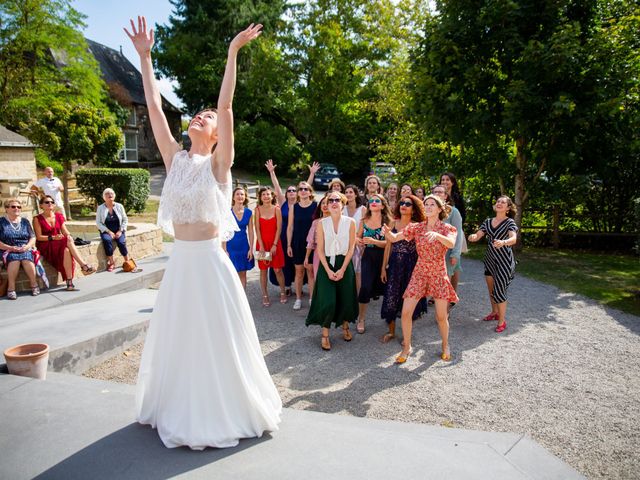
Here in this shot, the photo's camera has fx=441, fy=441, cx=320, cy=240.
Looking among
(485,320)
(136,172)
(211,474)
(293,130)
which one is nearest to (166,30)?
(293,130)

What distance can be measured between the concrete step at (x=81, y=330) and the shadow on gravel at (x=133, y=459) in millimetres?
1901

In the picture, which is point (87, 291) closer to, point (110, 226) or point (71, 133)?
point (110, 226)

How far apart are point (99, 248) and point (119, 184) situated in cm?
881

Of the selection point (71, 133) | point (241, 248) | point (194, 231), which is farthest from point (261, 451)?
point (71, 133)

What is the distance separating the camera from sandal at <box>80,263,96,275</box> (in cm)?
777

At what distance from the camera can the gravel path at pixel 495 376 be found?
12.5ft

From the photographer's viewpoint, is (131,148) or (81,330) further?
(131,148)

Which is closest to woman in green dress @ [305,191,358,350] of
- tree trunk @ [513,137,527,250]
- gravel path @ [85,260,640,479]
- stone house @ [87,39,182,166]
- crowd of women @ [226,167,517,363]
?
crowd of women @ [226,167,517,363]

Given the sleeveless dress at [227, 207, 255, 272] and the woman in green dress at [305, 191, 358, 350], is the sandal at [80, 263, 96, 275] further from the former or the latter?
the woman in green dress at [305, 191, 358, 350]

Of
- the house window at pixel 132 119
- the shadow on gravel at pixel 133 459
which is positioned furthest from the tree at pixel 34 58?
the shadow on gravel at pixel 133 459

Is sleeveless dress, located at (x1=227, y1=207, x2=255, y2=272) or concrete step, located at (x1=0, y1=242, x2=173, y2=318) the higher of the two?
sleeveless dress, located at (x1=227, y1=207, x2=255, y2=272)

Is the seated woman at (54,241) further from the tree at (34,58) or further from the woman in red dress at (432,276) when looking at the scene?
the tree at (34,58)

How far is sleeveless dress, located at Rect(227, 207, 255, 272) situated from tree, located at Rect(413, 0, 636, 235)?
216 inches

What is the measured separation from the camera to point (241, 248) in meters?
7.18
